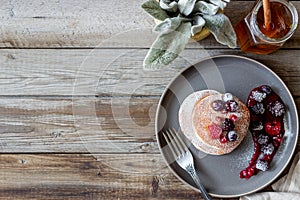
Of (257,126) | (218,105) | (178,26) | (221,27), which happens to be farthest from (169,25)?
(257,126)

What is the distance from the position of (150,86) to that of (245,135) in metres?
0.29

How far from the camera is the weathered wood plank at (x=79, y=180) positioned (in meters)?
1.45

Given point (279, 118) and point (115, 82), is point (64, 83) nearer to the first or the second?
point (115, 82)

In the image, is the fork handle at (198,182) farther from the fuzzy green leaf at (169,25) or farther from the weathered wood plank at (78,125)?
the fuzzy green leaf at (169,25)

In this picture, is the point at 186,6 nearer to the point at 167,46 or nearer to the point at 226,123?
the point at 167,46

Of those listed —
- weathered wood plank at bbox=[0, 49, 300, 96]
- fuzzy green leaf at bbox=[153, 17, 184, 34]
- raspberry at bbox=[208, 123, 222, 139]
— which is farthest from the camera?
weathered wood plank at bbox=[0, 49, 300, 96]

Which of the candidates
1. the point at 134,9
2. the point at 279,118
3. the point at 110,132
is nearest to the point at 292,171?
the point at 279,118

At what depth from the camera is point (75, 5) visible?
58.1 inches

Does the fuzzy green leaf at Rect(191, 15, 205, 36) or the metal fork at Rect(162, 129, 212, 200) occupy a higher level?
the fuzzy green leaf at Rect(191, 15, 205, 36)

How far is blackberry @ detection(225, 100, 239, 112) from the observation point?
1.36 metres

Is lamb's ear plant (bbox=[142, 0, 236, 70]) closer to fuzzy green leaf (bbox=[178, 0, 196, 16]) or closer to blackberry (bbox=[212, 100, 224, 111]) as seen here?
fuzzy green leaf (bbox=[178, 0, 196, 16])

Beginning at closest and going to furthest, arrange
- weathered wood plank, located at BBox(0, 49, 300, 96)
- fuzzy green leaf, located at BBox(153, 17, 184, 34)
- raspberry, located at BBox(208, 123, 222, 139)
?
fuzzy green leaf, located at BBox(153, 17, 184, 34)
raspberry, located at BBox(208, 123, 222, 139)
weathered wood plank, located at BBox(0, 49, 300, 96)

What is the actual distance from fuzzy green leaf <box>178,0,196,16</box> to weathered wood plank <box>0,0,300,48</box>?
0.20 m

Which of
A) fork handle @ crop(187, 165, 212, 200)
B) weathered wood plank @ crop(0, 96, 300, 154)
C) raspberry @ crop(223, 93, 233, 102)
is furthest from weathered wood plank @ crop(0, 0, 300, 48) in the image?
fork handle @ crop(187, 165, 212, 200)
